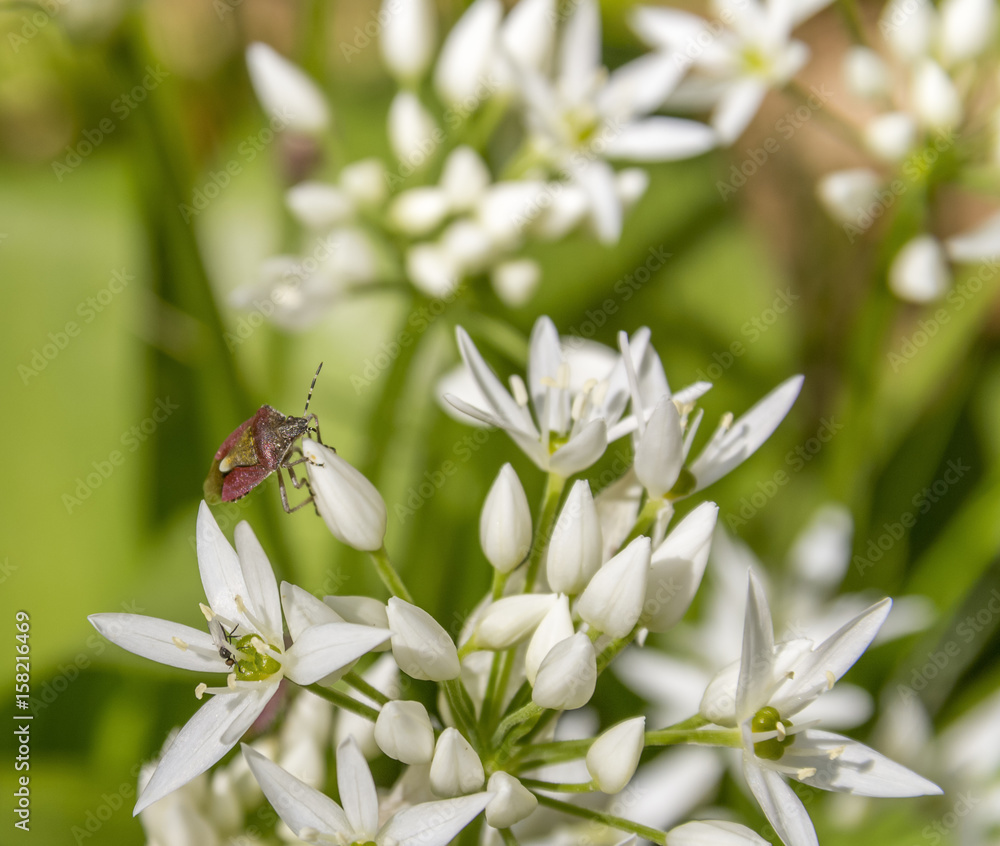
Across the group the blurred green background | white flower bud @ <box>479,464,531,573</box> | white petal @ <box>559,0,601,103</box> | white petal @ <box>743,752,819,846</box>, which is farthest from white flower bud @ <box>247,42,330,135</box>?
white petal @ <box>743,752,819,846</box>

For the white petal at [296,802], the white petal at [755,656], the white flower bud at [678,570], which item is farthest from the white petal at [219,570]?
the white petal at [755,656]

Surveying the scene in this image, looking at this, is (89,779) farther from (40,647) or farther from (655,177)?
(655,177)

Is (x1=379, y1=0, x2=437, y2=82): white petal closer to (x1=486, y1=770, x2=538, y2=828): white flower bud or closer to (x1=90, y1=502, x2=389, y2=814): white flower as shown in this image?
(x1=90, y1=502, x2=389, y2=814): white flower

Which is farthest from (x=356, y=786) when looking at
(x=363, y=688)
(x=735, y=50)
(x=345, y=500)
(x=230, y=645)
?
(x=735, y=50)

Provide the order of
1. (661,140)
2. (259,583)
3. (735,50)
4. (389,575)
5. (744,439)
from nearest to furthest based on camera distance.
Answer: (259,583), (389,575), (744,439), (661,140), (735,50)

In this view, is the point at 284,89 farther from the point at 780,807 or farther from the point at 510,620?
the point at 780,807
